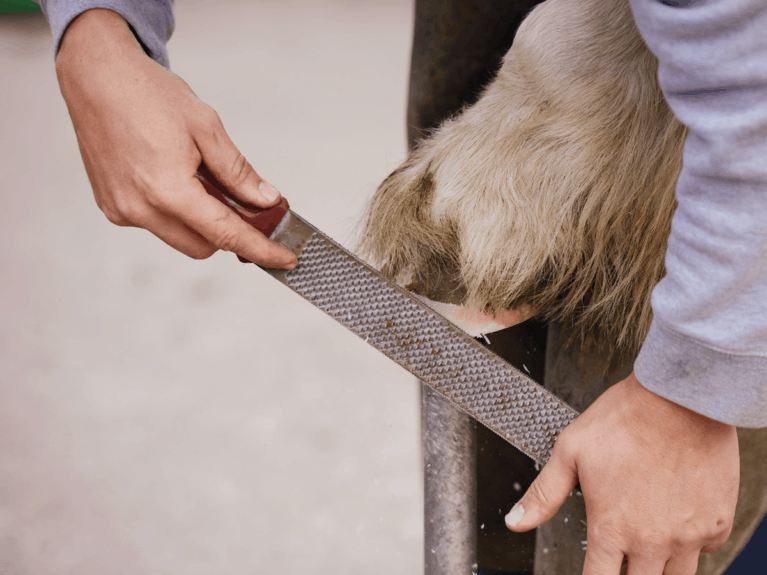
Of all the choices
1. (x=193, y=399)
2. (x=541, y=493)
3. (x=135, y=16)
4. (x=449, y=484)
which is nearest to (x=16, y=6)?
(x=193, y=399)

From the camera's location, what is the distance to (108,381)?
3.49 ft

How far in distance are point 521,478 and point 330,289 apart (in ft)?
0.98

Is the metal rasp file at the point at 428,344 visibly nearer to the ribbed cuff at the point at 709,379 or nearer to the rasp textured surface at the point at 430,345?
the rasp textured surface at the point at 430,345

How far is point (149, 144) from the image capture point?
1.22ft

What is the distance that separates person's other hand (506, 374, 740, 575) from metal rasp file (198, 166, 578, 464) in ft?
0.26

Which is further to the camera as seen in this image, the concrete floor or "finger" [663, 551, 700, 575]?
the concrete floor

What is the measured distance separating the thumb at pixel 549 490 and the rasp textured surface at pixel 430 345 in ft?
0.20

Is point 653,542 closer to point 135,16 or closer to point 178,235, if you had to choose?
point 178,235

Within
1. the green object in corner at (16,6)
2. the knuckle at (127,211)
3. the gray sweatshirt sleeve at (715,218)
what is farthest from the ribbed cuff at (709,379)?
the green object in corner at (16,6)

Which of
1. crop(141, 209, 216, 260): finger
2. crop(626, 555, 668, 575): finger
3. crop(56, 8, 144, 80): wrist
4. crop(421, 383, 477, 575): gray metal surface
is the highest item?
crop(56, 8, 144, 80): wrist

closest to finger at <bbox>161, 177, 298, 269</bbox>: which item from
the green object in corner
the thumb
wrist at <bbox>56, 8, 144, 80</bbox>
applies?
wrist at <bbox>56, 8, 144, 80</bbox>

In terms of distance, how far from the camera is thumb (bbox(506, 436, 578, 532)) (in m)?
0.36

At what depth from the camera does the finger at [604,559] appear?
347mm

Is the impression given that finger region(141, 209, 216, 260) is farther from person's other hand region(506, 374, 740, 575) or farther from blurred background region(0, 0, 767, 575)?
person's other hand region(506, 374, 740, 575)
